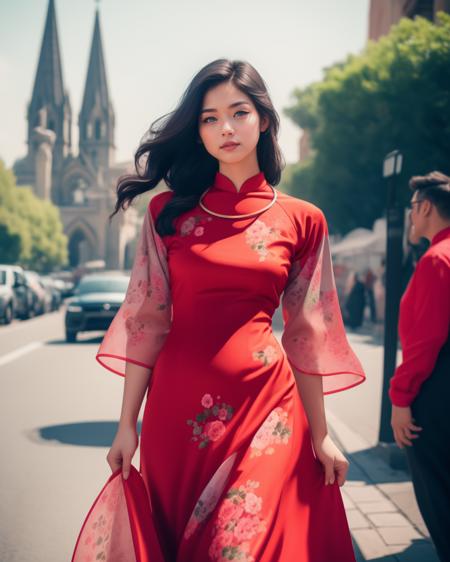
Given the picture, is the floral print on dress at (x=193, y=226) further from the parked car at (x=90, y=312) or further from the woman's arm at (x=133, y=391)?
the parked car at (x=90, y=312)

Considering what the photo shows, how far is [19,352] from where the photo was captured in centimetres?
1438

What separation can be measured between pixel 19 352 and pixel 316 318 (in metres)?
12.6

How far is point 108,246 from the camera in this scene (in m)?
96.6

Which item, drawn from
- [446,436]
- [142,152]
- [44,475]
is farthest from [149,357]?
[44,475]

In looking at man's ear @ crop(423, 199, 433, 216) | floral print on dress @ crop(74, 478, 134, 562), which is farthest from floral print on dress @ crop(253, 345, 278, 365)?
man's ear @ crop(423, 199, 433, 216)

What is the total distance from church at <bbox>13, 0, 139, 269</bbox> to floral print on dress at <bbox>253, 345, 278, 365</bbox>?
302 feet

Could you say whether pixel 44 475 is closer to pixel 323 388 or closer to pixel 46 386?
pixel 323 388

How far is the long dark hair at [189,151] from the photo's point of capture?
2529 millimetres

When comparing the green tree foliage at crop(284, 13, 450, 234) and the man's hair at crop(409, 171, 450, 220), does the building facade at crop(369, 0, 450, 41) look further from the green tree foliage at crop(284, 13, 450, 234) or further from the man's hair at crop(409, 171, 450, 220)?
the man's hair at crop(409, 171, 450, 220)

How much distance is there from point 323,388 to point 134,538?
78 centimetres

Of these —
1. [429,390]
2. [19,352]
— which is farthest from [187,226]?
[19,352]

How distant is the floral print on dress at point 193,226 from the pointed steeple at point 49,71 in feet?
325

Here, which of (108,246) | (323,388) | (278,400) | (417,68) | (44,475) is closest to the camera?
(278,400)

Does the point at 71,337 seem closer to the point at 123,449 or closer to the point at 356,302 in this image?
the point at 356,302
